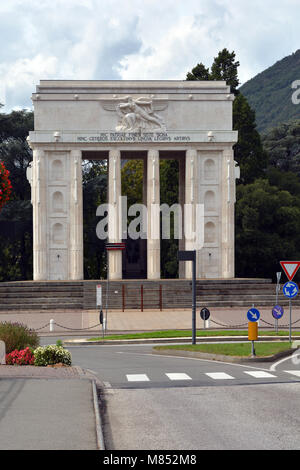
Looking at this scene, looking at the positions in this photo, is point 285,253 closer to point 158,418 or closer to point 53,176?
point 53,176

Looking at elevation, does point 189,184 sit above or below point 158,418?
above

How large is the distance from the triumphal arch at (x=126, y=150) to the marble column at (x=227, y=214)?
3.5 inches

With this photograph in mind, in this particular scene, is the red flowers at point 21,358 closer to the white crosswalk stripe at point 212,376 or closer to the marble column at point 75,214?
the white crosswalk stripe at point 212,376

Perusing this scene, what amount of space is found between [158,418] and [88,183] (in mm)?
74243

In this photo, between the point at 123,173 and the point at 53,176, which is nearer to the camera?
the point at 53,176

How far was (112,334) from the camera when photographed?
4472cm

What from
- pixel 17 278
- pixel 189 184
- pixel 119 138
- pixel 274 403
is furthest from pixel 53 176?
pixel 274 403

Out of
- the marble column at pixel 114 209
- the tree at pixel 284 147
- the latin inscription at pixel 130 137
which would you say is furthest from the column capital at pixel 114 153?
the tree at pixel 284 147

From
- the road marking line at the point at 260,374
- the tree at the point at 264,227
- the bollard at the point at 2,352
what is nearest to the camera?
the road marking line at the point at 260,374

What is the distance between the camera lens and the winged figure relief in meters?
71.4

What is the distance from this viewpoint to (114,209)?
70062mm

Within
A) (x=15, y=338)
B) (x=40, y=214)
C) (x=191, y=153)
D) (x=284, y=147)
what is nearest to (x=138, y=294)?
(x=40, y=214)

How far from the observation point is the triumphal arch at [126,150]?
233ft

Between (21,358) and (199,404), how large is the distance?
910 centimetres
